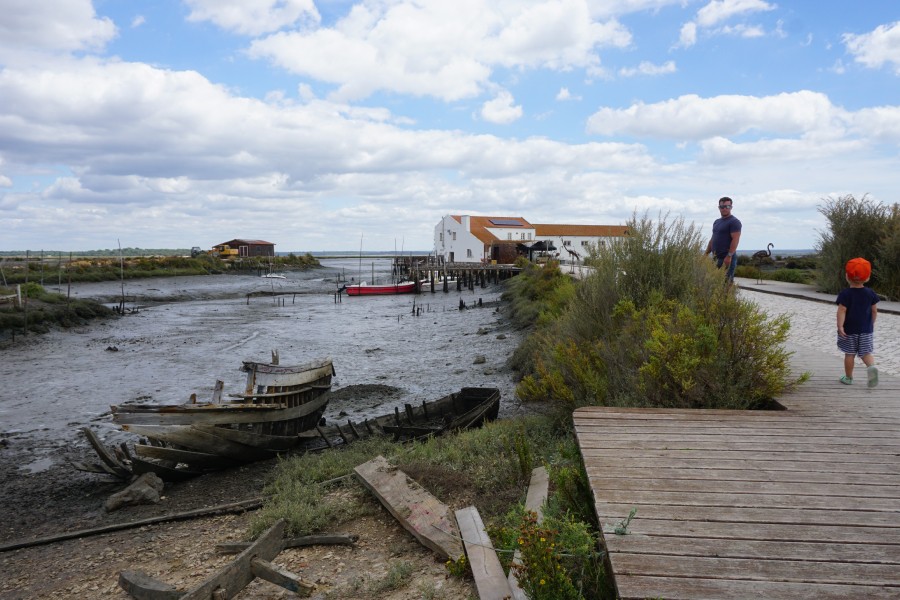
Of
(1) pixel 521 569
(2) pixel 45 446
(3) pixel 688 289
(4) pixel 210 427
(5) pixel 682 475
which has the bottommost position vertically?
(2) pixel 45 446

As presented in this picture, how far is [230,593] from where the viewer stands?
4.43 m

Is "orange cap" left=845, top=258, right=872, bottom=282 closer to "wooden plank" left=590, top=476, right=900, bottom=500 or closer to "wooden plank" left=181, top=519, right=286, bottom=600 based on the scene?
"wooden plank" left=590, top=476, right=900, bottom=500

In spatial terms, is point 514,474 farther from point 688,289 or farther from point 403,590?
point 688,289

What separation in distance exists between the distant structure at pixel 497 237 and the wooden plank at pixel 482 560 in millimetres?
62206

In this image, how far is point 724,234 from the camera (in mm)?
10516

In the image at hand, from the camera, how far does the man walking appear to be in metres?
10.4

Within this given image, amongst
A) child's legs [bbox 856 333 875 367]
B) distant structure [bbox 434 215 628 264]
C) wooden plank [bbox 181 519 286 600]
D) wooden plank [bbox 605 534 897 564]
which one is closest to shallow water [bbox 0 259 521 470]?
child's legs [bbox 856 333 875 367]

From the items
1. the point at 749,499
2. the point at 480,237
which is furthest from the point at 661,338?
the point at 480,237

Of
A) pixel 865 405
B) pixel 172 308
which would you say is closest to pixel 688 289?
pixel 865 405

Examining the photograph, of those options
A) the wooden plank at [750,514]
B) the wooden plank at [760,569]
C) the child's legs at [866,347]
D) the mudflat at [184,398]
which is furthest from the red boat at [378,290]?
the wooden plank at [760,569]

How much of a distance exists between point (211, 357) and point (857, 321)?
20831 mm

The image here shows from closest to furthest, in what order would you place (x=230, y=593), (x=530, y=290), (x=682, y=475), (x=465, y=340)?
(x=682, y=475) → (x=230, y=593) → (x=465, y=340) → (x=530, y=290)

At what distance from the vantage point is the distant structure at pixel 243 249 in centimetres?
10701

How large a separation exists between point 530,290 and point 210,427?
24397 mm
